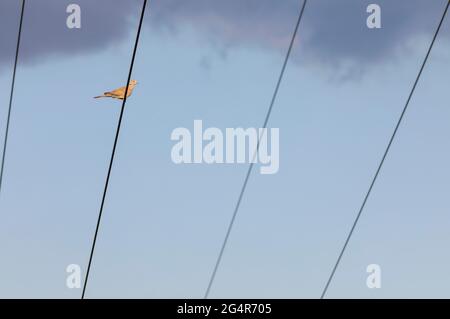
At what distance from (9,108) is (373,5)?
907 centimetres

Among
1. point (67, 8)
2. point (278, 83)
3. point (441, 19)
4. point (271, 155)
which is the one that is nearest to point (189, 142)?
point (271, 155)
